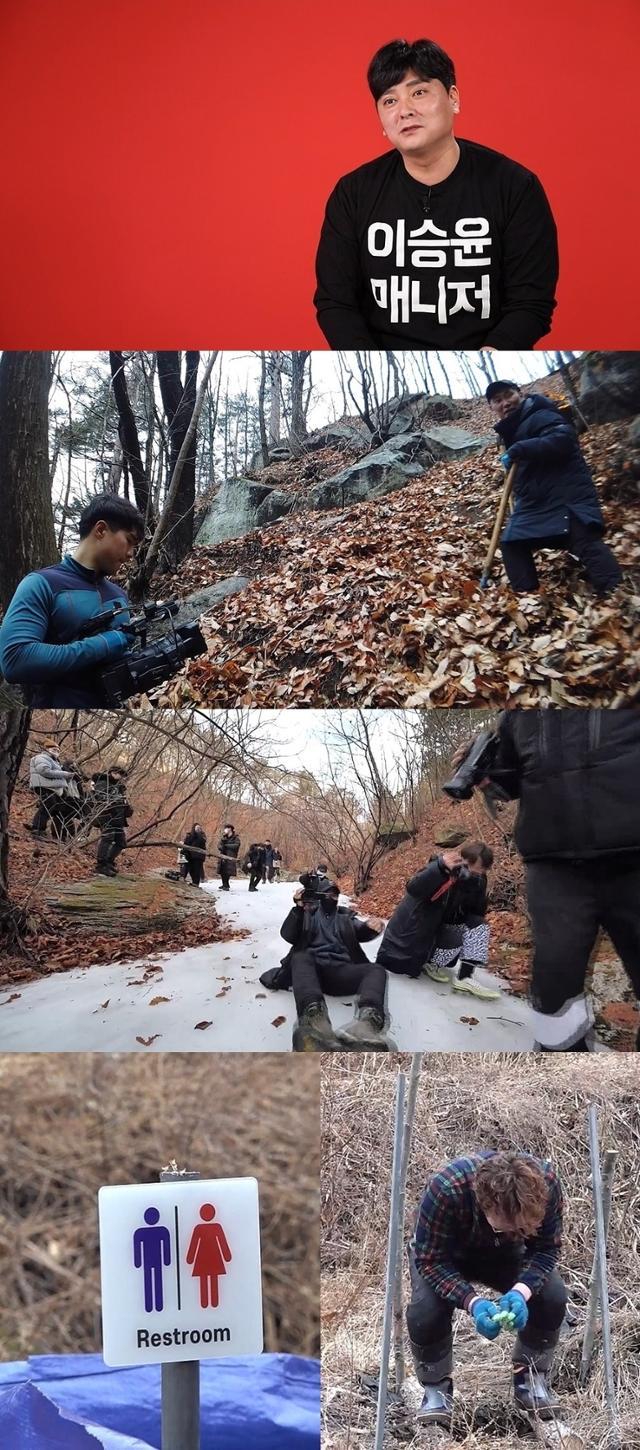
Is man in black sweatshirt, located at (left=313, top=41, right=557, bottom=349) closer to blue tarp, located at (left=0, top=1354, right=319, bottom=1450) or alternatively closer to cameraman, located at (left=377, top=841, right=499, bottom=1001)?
cameraman, located at (left=377, top=841, right=499, bottom=1001)

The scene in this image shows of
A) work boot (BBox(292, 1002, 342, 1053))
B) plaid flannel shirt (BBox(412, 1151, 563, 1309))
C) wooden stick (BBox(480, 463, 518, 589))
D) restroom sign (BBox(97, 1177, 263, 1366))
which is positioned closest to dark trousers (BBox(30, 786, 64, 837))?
work boot (BBox(292, 1002, 342, 1053))

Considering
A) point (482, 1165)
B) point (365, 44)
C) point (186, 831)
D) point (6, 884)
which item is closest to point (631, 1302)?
point (482, 1165)

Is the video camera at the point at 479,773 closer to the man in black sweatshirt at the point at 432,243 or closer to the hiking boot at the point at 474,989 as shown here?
the hiking boot at the point at 474,989

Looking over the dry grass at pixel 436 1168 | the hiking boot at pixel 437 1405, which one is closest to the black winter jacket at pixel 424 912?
the dry grass at pixel 436 1168

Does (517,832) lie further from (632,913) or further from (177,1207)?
(177,1207)

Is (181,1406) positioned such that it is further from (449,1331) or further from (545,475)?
(545,475)

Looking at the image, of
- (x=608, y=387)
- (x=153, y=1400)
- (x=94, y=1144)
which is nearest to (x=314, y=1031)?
(x=153, y=1400)

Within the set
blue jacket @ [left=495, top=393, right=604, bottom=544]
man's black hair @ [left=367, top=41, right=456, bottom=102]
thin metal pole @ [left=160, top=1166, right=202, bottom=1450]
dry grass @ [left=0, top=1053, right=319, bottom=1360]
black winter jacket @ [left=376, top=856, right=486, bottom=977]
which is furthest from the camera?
dry grass @ [left=0, top=1053, right=319, bottom=1360]

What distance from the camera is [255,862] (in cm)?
258

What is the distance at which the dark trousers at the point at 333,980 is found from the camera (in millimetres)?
2561

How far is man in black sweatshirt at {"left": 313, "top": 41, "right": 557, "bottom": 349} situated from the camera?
2.76 m

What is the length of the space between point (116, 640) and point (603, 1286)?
1.55 m

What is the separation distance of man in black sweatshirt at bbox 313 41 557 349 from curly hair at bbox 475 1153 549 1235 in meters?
1.66

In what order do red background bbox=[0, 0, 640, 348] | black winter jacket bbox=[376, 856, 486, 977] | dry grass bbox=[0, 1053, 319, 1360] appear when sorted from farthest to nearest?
dry grass bbox=[0, 1053, 319, 1360], red background bbox=[0, 0, 640, 348], black winter jacket bbox=[376, 856, 486, 977]
